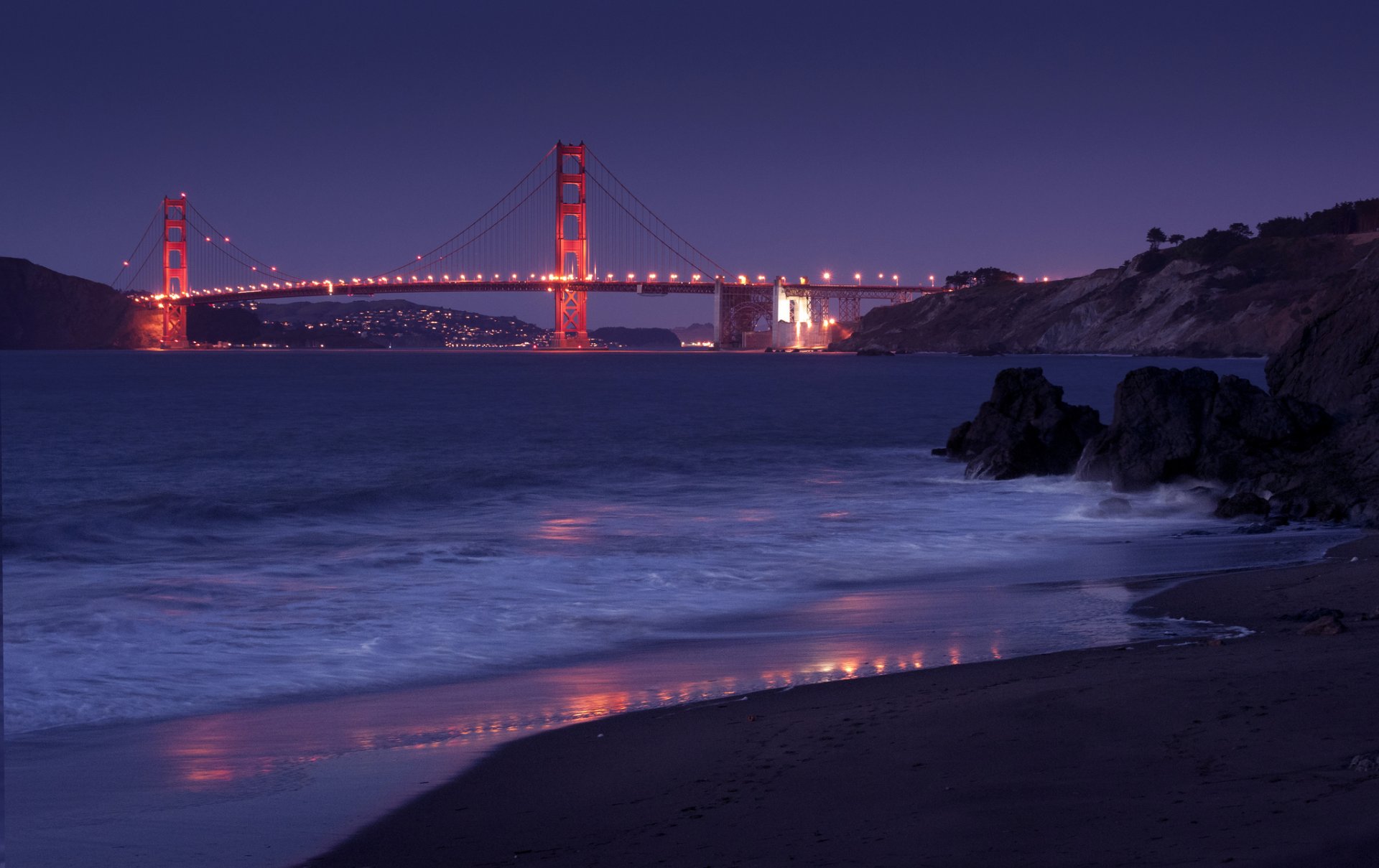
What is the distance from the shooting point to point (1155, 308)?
9412 centimetres

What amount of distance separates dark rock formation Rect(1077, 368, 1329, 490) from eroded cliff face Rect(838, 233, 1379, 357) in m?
60.3

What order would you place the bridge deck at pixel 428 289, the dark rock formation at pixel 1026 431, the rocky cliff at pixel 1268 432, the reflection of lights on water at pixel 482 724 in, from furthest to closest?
the bridge deck at pixel 428 289, the dark rock formation at pixel 1026 431, the rocky cliff at pixel 1268 432, the reflection of lights on water at pixel 482 724

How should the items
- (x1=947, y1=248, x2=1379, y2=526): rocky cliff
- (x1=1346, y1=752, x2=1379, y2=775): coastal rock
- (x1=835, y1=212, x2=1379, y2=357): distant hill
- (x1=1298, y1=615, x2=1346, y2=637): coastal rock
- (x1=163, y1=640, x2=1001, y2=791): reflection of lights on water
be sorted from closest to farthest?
1. (x1=1346, y1=752, x2=1379, y2=775): coastal rock
2. (x1=163, y1=640, x2=1001, y2=791): reflection of lights on water
3. (x1=1298, y1=615, x2=1346, y2=637): coastal rock
4. (x1=947, y1=248, x2=1379, y2=526): rocky cliff
5. (x1=835, y1=212, x2=1379, y2=357): distant hill

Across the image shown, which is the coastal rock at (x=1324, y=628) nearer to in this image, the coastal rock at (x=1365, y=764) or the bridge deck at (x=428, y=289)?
the coastal rock at (x=1365, y=764)

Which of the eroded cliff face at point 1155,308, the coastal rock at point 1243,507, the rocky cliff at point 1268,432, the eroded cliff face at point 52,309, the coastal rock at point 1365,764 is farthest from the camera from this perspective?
the eroded cliff face at point 52,309

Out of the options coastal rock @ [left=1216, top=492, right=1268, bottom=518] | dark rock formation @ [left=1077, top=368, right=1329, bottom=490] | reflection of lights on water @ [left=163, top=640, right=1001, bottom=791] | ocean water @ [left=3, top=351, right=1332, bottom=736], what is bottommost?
ocean water @ [left=3, top=351, right=1332, bottom=736]

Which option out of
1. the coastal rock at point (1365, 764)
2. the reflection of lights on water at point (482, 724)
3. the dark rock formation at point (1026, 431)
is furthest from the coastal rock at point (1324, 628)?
the dark rock formation at point (1026, 431)

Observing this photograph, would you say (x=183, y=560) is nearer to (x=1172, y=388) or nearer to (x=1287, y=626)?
(x=1287, y=626)

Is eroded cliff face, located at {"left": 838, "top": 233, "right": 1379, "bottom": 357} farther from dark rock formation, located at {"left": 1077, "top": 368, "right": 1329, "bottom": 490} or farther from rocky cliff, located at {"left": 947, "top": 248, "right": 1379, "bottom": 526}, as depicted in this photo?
dark rock formation, located at {"left": 1077, "top": 368, "right": 1329, "bottom": 490}

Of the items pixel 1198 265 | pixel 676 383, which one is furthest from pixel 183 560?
pixel 1198 265

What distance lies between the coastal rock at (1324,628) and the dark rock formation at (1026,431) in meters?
9.32

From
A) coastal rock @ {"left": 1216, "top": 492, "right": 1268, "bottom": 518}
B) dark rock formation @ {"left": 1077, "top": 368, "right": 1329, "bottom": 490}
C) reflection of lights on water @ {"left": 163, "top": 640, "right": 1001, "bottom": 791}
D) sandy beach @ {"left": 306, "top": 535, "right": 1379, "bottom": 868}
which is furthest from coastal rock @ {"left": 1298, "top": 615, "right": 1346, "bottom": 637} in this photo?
dark rock formation @ {"left": 1077, "top": 368, "right": 1329, "bottom": 490}

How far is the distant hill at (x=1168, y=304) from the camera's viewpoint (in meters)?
82.9

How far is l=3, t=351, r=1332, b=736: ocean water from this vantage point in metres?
6.17
